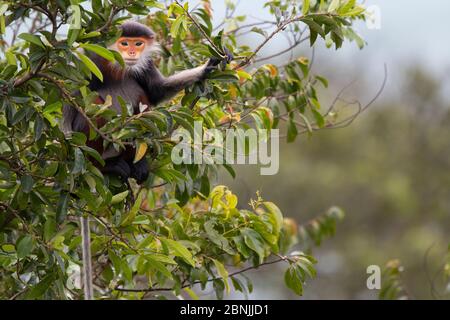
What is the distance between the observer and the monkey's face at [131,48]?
3969 mm

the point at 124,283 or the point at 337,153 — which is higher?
the point at 337,153

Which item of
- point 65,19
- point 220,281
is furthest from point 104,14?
point 220,281

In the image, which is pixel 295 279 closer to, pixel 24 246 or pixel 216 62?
pixel 216 62

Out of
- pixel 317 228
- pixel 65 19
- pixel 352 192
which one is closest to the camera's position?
pixel 65 19

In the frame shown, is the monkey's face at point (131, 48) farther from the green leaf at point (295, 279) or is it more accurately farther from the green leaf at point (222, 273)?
the green leaf at point (295, 279)

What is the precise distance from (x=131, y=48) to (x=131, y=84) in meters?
0.22

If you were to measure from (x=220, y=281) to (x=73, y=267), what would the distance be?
56 centimetres

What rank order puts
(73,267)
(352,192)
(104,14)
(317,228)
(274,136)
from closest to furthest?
(104,14) < (73,267) < (274,136) < (317,228) < (352,192)

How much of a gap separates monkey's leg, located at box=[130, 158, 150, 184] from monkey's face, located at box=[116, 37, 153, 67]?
1.58 ft

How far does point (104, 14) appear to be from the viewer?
3.32 m

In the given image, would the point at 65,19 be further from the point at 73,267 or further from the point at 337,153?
the point at 337,153

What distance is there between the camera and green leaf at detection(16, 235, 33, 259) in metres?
2.98

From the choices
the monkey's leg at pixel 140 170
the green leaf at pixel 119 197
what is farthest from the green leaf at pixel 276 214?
the green leaf at pixel 119 197

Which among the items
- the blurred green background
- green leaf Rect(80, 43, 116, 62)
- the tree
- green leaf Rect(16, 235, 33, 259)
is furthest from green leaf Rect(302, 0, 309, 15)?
the blurred green background
